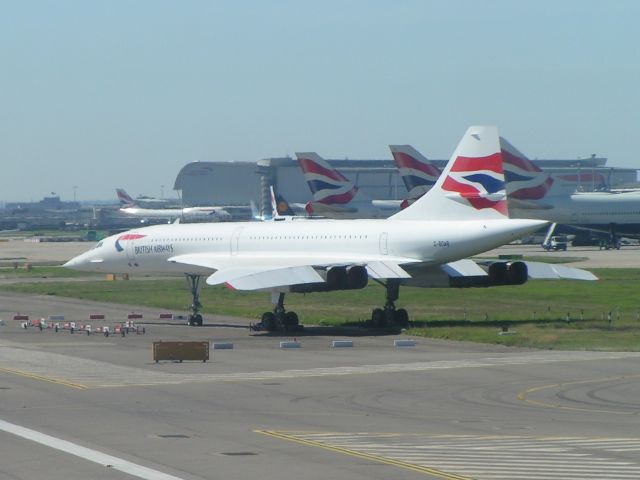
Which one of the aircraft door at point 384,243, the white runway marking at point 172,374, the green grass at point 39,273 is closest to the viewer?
the white runway marking at point 172,374

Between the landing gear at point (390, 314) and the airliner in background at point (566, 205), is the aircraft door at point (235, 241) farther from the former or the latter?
the airliner in background at point (566, 205)

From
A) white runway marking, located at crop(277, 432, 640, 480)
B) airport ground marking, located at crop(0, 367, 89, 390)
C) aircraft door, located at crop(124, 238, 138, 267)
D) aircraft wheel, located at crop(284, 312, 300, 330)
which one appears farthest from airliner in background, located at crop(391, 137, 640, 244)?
white runway marking, located at crop(277, 432, 640, 480)

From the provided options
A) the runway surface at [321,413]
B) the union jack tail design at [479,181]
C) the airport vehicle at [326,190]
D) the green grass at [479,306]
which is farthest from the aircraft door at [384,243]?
the airport vehicle at [326,190]

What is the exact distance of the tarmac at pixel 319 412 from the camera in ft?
63.8

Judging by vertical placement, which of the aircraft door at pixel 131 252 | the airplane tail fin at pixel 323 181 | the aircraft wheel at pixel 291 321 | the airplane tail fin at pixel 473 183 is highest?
the airplane tail fin at pixel 323 181

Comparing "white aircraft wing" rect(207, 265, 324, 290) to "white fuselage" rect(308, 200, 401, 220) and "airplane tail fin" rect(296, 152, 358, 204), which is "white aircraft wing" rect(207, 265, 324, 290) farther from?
"white fuselage" rect(308, 200, 401, 220)

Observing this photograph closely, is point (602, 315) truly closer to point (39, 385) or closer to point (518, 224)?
point (518, 224)

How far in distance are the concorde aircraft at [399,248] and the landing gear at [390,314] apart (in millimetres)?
40

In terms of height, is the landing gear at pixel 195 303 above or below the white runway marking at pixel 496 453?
above

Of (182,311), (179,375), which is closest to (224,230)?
(182,311)

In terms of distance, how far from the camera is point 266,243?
51969 millimetres

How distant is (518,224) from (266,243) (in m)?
11.4

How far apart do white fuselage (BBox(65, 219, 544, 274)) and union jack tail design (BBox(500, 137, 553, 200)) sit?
64.0m

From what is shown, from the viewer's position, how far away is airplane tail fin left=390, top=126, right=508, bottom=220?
154ft
